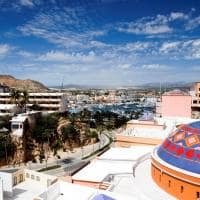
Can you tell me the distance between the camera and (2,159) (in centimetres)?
7069

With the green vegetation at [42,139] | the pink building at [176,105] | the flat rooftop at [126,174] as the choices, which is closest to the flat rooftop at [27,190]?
the flat rooftop at [126,174]

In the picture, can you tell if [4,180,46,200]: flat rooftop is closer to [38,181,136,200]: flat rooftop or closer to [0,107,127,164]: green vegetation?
[38,181,136,200]: flat rooftop

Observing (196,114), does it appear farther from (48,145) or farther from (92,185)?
(92,185)

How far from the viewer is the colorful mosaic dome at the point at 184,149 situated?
2750 centimetres

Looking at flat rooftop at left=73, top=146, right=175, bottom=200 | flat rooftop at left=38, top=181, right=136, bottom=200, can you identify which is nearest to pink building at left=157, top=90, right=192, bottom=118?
flat rooftop at left=73, top=146, right=175, bottom=200

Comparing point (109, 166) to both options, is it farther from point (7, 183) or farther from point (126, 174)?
point (7, 183)

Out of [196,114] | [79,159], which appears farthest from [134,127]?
[196,114]

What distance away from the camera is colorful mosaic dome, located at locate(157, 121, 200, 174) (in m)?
27.5

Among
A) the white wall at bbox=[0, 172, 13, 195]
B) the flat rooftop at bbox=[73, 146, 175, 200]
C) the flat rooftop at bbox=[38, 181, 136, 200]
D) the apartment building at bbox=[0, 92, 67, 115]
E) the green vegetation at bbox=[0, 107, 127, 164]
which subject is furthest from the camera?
the apartment building at bbox=[0, 92, 67, 115]

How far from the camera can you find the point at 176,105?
3228 inches

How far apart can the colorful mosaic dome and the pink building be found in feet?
165

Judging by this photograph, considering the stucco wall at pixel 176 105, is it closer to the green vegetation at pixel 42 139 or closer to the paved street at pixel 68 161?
the green vegetation at pixel 42 139

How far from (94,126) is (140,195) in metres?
85.7

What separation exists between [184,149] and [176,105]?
180 ft
